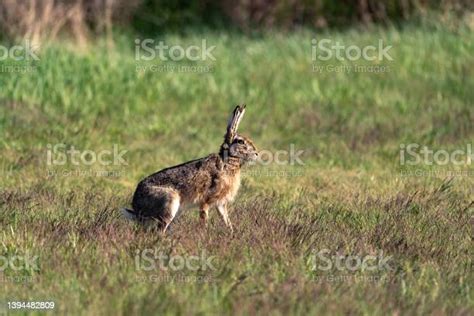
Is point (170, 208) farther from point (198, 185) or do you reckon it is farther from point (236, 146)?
point (236, 146)

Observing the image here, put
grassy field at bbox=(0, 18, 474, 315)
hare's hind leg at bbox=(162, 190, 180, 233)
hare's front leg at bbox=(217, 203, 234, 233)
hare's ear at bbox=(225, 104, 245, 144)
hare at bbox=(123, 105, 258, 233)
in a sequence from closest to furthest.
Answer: grassy field at bbox=(0, 18, 474, 315), hare's hind leg at bbox=(162, 190, 180, 233), hare at bbox=(123, 105, 258, 233), hare's front leg at bbox=(217, 203, 234, 233), hare's ear at bbox=(225, 104, 245, 144)

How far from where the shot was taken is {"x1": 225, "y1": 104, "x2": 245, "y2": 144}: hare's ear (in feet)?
34.3

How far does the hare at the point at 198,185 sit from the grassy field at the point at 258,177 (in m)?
0.21

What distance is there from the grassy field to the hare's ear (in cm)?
68

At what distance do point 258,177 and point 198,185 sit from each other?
335 centimetres

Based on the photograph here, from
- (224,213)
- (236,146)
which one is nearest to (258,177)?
(236,146)

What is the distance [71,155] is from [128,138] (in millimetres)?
1476

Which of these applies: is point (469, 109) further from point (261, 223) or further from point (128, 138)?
point (261, 223)

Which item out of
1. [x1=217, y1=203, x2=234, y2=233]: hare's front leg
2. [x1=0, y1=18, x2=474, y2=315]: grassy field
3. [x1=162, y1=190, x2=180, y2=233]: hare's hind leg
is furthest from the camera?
[x1=217, y1=203, x2=234, y2=233]: hare's front leg

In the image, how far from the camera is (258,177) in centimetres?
1348

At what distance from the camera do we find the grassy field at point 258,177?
7.70 metres

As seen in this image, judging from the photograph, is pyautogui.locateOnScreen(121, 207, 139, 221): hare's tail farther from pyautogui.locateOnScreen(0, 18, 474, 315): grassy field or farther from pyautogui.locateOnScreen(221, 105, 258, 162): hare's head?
pyautogui.locateOnScreen(221, 105, 258, 162): hare's head

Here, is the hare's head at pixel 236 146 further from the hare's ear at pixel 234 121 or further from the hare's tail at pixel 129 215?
the hare's tail at pixel 129 215

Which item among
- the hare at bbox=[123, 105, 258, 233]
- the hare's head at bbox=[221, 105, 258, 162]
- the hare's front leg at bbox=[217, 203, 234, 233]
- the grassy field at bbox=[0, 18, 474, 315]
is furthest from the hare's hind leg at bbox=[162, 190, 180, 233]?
the hare's head at bbox=[221, 105, 258, 162]
